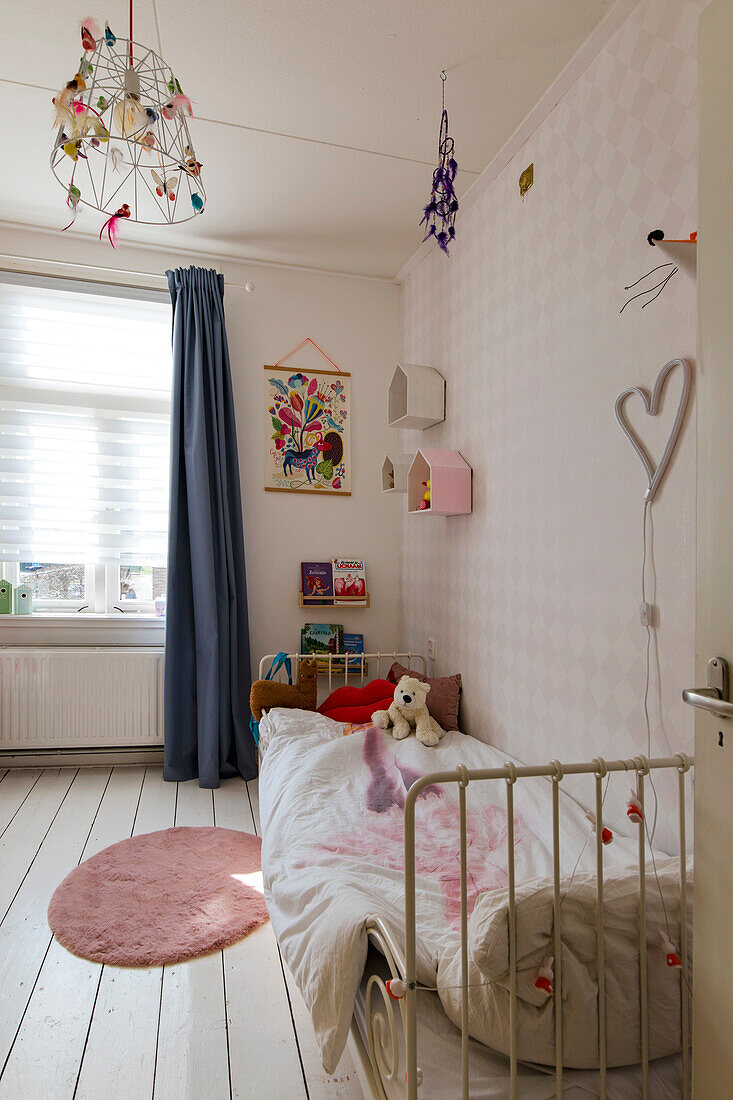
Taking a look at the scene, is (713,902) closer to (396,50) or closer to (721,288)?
(721,288)

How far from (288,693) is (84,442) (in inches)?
65.7

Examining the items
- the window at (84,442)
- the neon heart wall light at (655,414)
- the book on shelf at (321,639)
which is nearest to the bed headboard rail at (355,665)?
the book on shelf at (321,639)

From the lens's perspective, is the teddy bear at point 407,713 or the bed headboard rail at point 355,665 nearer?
the teddy bear at point 407,713

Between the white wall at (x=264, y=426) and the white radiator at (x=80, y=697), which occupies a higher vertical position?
the white wall at (x=264, y=426)

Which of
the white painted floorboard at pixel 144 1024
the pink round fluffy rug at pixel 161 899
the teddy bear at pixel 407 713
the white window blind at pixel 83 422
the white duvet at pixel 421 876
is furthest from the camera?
the white window blind at pixel 83 422

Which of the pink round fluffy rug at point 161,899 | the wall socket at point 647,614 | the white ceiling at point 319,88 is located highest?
the white ceiling at point 319,88

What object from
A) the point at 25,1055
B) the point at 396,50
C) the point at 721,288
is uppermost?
the point at 396,50

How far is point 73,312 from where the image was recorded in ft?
11.3

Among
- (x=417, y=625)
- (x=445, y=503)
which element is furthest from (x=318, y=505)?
(x=445, y=503)

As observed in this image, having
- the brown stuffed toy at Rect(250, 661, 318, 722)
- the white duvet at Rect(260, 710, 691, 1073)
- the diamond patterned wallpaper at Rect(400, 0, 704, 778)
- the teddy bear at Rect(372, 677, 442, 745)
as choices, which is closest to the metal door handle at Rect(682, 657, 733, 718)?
the white duvet at Rect(260, 710, 691, 1073)

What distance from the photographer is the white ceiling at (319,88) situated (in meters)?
1.93

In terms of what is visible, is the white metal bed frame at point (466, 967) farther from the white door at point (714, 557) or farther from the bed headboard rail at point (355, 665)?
the bed headboard rail at point (355, 665)

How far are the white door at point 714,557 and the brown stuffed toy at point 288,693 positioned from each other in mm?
2060

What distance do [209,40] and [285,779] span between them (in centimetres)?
227
